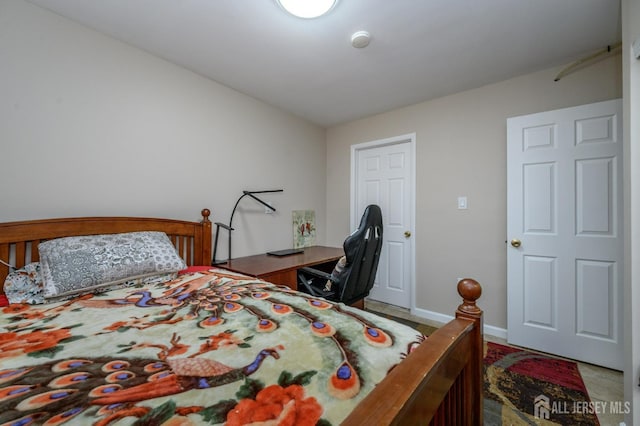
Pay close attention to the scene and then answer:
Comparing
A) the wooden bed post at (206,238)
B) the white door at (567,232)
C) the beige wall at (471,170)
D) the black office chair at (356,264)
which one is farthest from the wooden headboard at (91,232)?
the white door at (567,232)

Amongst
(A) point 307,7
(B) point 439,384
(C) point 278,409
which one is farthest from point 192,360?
(A) point 307,7

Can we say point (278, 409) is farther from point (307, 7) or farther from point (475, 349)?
point (307, 7)

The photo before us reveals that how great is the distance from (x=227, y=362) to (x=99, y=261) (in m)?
1.15

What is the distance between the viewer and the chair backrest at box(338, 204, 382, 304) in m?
1.85

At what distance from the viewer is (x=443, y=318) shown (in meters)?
2.69

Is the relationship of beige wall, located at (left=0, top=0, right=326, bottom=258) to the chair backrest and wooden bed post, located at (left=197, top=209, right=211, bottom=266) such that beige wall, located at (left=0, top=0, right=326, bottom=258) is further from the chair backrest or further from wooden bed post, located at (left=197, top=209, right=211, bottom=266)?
the chair backrest

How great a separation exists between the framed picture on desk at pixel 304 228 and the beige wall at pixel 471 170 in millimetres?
1329

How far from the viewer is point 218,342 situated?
0.80 metres

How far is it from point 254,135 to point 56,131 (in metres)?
1.52

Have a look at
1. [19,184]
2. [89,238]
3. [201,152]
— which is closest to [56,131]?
[19,184]

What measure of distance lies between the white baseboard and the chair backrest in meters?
1.18

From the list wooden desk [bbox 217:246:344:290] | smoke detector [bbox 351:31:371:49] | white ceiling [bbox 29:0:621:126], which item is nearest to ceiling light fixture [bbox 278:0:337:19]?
white ceiling [bbox 29:0:621:126]

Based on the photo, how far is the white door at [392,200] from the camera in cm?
300

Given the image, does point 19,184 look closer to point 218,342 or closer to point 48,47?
point 48,47
